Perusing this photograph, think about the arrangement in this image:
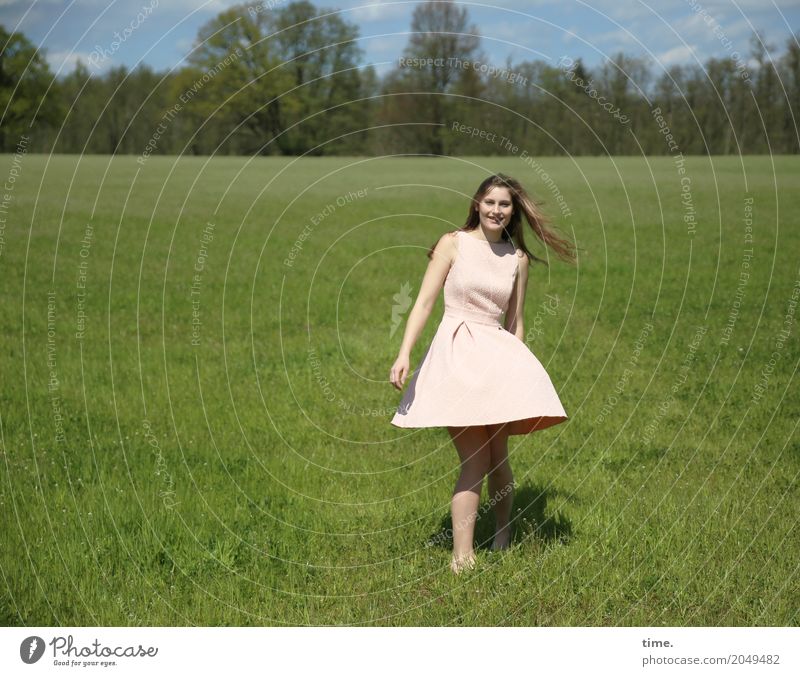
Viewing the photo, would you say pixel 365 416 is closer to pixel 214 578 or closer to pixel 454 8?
pixel 214 578

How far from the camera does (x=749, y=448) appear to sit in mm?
8398

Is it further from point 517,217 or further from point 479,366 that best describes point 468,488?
point 517,217

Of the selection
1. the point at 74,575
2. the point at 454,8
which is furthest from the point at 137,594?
the point at 454,8

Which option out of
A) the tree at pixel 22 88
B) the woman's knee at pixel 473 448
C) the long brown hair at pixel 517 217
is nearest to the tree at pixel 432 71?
the long brown hair at pixel 517 217

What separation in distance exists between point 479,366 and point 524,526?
5.03 feet

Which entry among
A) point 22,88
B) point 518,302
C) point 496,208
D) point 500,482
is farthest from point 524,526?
point 22,88

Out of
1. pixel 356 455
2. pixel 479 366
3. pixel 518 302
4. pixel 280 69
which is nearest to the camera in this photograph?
pixel 479 366

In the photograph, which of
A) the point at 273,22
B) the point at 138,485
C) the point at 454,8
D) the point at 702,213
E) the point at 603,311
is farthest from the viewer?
the point at 702,213

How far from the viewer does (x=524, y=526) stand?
6754mm

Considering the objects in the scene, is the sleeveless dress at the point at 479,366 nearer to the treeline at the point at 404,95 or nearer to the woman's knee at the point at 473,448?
the woman's knee at the point at 473,448

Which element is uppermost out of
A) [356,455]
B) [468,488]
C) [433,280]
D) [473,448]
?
[433,280]

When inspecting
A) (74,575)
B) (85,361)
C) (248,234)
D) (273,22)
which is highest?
(273,22)

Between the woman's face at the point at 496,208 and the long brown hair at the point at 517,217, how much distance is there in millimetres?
36

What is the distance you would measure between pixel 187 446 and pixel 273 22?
950cm
